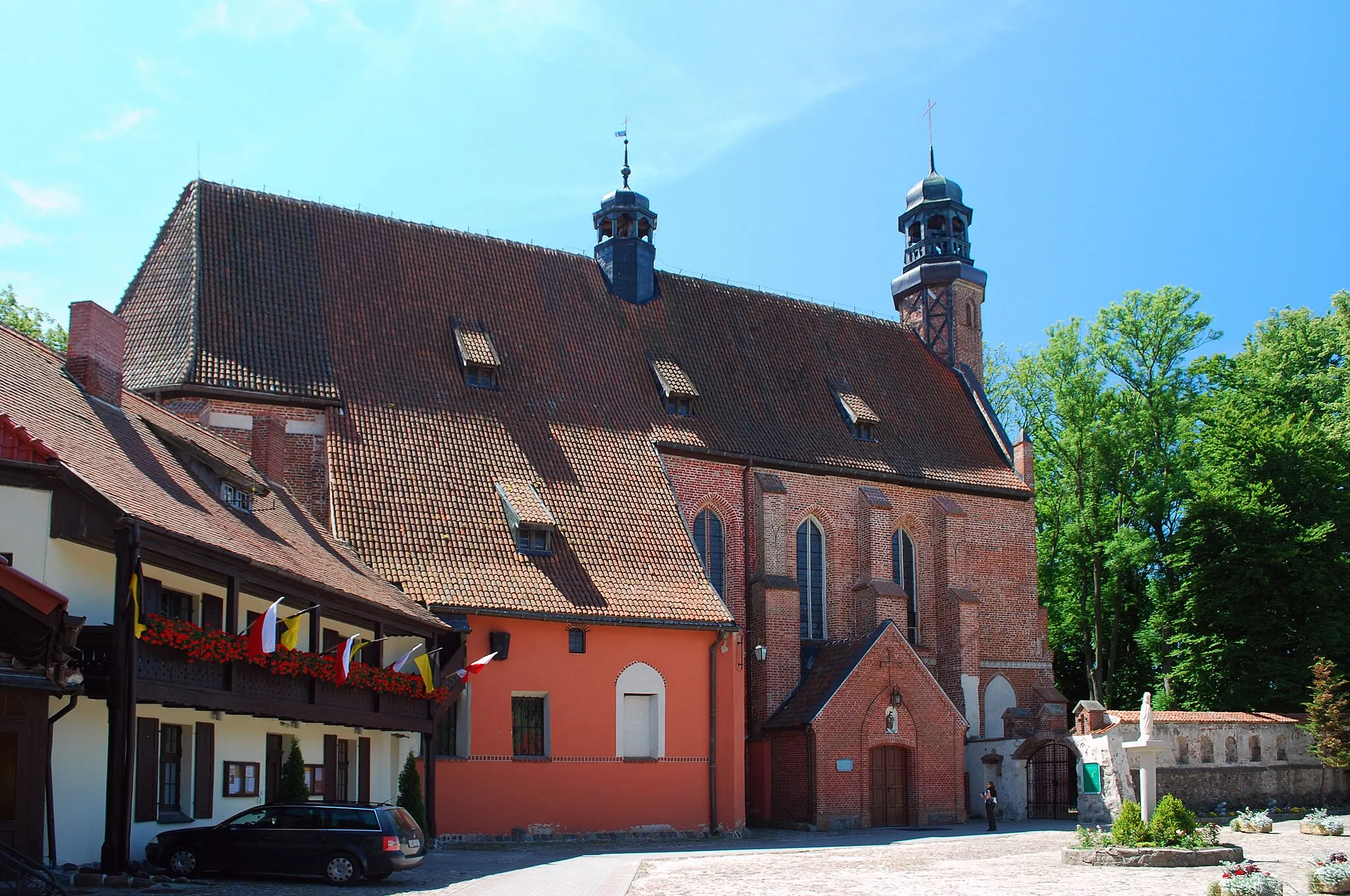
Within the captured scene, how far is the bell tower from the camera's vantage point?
41.8 meters

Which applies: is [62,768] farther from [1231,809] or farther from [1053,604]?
[1053,604]

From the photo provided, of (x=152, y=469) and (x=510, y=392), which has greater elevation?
(x=510, y=392)

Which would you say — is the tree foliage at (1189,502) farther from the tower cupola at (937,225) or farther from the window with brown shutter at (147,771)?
the window with brown shutter at (147,771)

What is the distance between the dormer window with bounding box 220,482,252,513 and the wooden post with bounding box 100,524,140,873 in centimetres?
555

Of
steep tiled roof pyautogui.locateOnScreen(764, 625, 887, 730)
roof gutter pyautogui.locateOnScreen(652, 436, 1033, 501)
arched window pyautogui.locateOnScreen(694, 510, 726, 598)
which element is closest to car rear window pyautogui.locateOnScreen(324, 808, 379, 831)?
steep tiled roof pyautogui.locateOnScreen(764, 625, 887, 730)

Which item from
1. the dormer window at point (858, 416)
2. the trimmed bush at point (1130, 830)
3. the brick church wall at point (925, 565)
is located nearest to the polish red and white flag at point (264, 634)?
the trimmed bush at point (1130, 830)

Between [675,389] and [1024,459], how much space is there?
11.1 meters

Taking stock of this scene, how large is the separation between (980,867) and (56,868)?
12.3 meters

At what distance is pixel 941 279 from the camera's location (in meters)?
41.8

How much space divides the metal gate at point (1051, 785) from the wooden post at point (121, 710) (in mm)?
23016

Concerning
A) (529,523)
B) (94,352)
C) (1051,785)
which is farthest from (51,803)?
(1051,785)

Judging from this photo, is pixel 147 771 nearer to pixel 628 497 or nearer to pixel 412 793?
pixel 412 793

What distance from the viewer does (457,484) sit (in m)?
28.0

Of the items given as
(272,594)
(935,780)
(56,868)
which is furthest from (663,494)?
(56,868)
